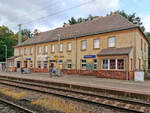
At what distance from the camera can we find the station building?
16875 mm

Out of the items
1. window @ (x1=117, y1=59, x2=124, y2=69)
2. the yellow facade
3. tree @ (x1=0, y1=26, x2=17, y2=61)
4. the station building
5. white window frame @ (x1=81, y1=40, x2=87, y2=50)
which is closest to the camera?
window @ (x1=117, y1=59, x2=124, y2=69)

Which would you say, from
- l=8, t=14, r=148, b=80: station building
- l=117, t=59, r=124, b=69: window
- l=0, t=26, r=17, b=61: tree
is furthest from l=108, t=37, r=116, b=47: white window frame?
l=0, t=26, r=17, b=61: tree

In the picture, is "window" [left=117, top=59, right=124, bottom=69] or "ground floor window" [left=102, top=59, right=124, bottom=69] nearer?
"window" [left=117, top=59, right=124, bottom=69]

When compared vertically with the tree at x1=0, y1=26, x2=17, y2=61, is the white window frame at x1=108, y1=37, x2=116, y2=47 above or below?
below

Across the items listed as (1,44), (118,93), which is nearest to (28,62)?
(1,44)

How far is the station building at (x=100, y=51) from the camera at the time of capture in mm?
16875

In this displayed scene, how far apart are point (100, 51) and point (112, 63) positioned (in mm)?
3154

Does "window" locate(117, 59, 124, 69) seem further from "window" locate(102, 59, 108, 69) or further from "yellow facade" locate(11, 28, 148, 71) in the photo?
"window" locate(102, 59, 108, 69)

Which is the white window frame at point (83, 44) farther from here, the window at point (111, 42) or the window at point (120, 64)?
the window at point (120, 64)

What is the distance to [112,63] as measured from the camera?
1727 centimetres

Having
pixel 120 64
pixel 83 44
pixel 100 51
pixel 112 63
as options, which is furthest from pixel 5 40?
pixel 120 64

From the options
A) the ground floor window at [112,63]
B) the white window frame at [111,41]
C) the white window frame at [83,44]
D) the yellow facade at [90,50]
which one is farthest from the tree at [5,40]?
the ground floor window at [112,63]

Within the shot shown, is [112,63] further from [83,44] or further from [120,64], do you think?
[83,44]

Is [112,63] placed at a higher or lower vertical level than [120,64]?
higher
